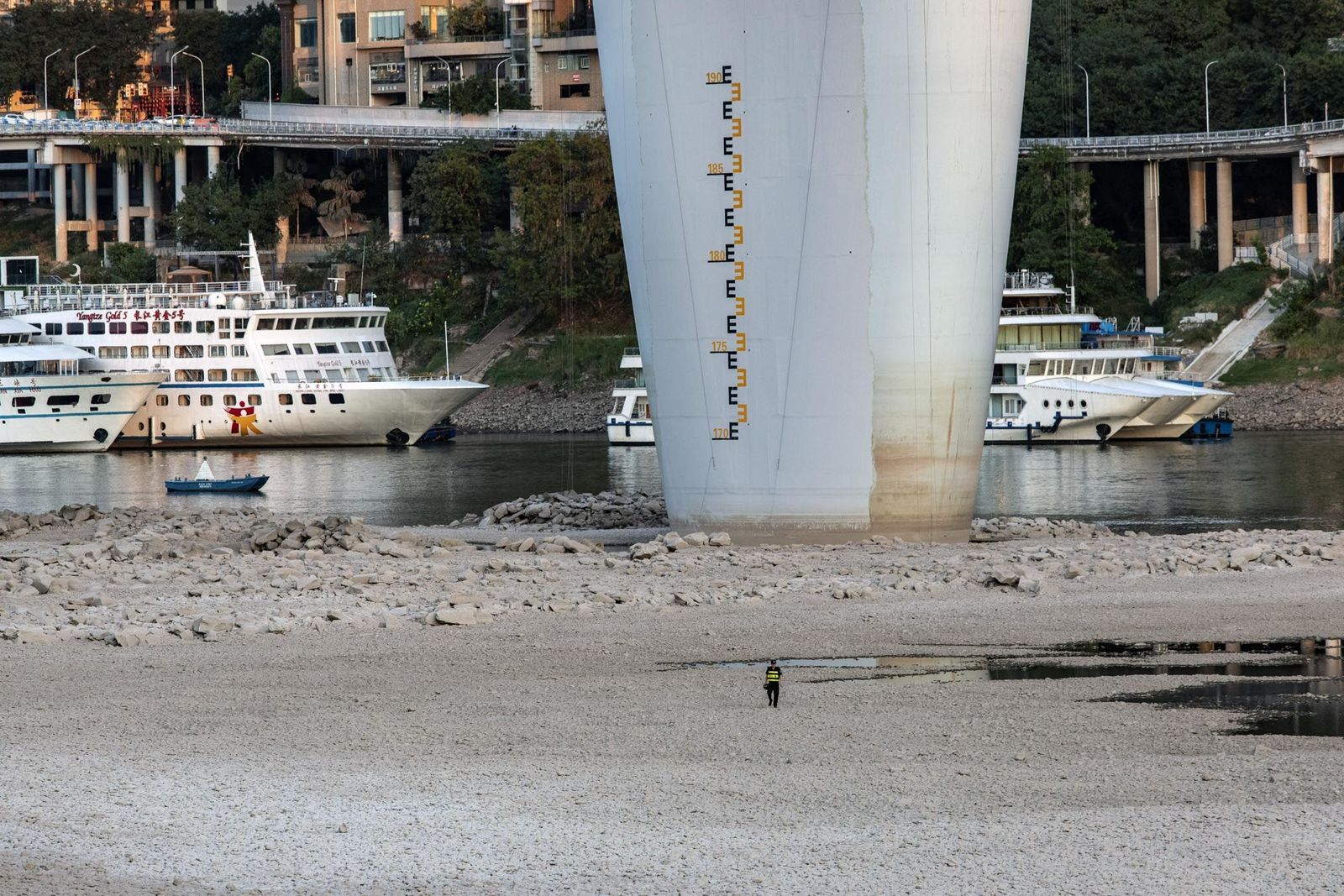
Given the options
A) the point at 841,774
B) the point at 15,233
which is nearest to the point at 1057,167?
the point at 15,233

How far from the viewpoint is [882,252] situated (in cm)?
3170

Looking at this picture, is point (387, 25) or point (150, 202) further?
point (387, 25)

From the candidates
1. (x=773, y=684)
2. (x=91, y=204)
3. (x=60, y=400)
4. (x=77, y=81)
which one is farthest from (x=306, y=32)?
(x=773, y=684)

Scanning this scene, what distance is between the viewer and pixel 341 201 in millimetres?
106312

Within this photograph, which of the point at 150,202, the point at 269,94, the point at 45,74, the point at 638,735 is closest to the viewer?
the point at 638,735

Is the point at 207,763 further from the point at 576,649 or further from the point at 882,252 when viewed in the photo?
the point at 882,252

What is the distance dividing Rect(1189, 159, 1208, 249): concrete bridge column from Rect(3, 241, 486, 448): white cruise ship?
32897mm

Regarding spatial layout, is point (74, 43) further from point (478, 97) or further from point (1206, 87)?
point (1206, 87)

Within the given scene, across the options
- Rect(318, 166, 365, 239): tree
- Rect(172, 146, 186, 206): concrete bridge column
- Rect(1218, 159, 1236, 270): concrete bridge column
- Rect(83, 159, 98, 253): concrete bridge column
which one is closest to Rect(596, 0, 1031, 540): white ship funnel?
Rect(1218, 159, 1236, 270): concrete bridge column

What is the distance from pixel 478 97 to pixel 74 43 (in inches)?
1001

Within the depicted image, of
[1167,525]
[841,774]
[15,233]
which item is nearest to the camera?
[841,774]

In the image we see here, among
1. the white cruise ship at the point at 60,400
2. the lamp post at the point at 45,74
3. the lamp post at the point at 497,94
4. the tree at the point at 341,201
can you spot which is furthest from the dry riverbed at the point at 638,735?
the lamp post at the point at 45,74

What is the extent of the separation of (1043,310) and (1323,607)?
182ft

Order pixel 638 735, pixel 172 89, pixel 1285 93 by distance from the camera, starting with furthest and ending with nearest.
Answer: pixel 172 89, pixel 1285 93, pixel 638 735
